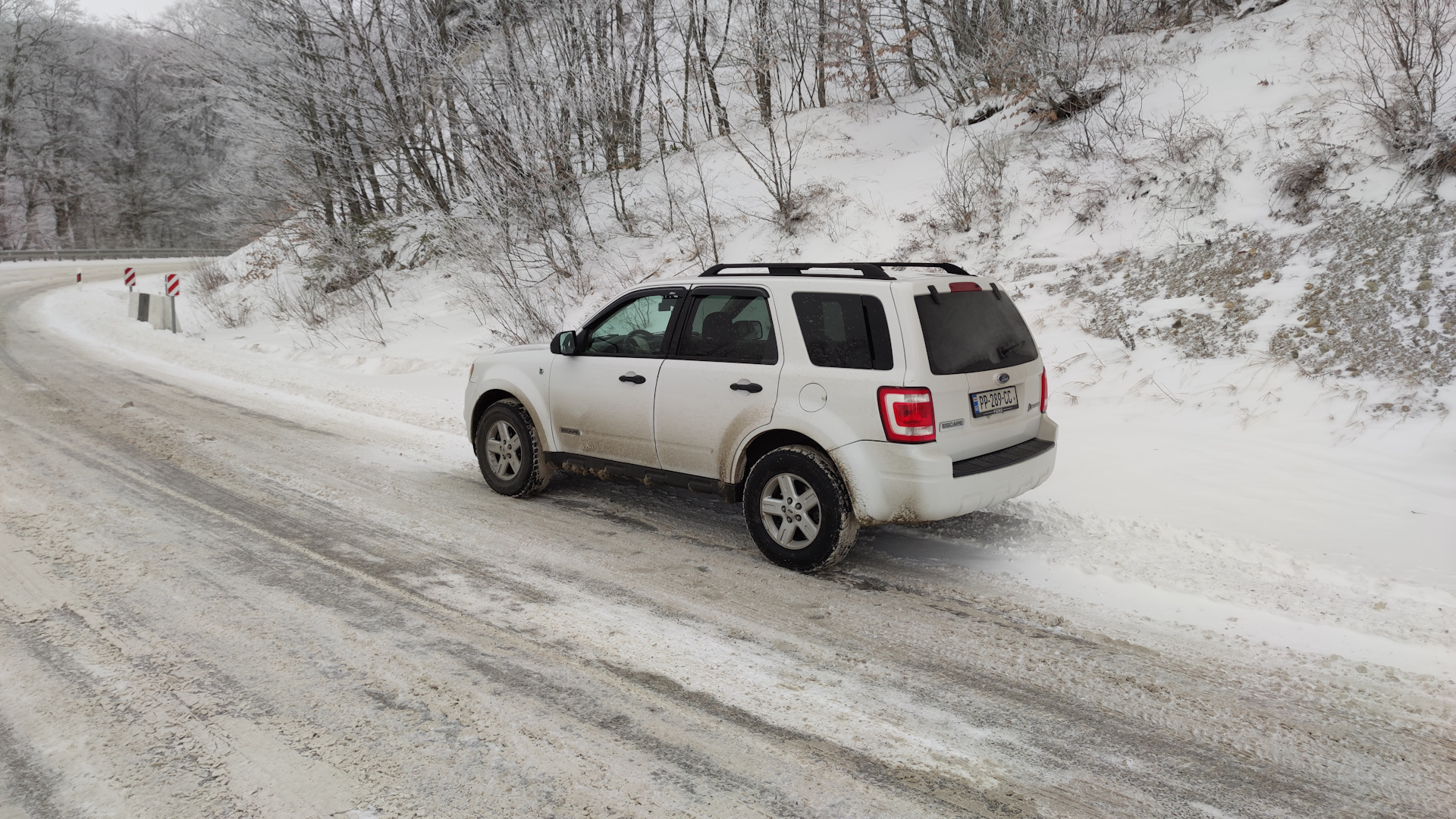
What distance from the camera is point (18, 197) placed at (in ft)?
166

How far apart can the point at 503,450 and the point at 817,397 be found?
299cm

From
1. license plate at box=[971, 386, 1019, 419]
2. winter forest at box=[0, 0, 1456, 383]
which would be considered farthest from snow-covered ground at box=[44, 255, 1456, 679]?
license plate at box=[971, 386, 1019, 419]

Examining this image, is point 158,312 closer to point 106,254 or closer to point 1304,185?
point 1304,185

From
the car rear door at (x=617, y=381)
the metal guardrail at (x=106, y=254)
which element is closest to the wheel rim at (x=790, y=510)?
the car rear door at (x=617, y=381)

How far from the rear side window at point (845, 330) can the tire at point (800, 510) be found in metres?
0.58

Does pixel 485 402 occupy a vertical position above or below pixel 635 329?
below

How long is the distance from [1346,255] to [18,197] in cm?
6570

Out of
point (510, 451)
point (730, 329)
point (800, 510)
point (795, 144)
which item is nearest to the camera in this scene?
point (800, 510)

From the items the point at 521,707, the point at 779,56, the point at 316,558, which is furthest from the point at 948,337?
the point at 779,56

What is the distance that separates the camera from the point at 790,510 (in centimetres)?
512

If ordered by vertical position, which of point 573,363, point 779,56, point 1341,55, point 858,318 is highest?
point 779,56

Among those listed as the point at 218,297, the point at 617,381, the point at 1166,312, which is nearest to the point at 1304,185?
the point at 1166,312

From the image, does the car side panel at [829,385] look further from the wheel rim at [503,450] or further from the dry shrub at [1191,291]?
the dry shrub at [1191,291]

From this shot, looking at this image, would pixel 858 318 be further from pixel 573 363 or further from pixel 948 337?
pixel 573 363
